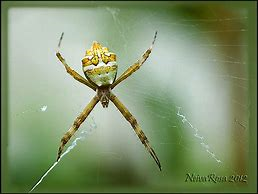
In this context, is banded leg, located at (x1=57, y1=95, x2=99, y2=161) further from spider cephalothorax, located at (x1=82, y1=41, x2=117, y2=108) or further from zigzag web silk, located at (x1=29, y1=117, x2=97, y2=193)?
spider cephalothorax, located at (x1=82, y1=41, x2=117, y2=108)

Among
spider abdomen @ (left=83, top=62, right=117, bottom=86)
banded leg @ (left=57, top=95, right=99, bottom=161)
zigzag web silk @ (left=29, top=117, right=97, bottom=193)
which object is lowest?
zigzag web silk @ (left=29, top=117, right=97, bottom=193)

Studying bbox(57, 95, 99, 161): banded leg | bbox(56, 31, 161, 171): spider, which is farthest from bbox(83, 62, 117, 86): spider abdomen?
bbox(57, 95, 99, 161): banded leg

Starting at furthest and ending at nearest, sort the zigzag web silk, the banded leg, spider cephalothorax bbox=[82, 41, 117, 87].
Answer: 1. the banded leg
2. the zigzag web silk
3. spider cephalothorax bbox=[82, 41, 117, 87]

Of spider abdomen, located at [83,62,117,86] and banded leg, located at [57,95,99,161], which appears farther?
banded leg, located at [57,95,99,161]

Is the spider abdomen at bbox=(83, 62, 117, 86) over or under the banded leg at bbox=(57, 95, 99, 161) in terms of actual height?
over

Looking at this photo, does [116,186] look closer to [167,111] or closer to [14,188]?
[167,111]

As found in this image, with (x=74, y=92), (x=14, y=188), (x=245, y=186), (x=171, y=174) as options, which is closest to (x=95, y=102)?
(x=74, y=92)

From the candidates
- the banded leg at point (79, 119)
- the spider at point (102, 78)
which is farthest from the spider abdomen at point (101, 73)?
the banded leg at point (79, 119)

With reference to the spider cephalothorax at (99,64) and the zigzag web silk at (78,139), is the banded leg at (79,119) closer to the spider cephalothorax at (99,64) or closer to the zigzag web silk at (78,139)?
the zigzag web silk at (78,139)

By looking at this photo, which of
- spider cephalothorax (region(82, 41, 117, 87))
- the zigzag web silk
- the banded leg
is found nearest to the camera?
spider cephalothorax (region(82, 41, 117, 87))
